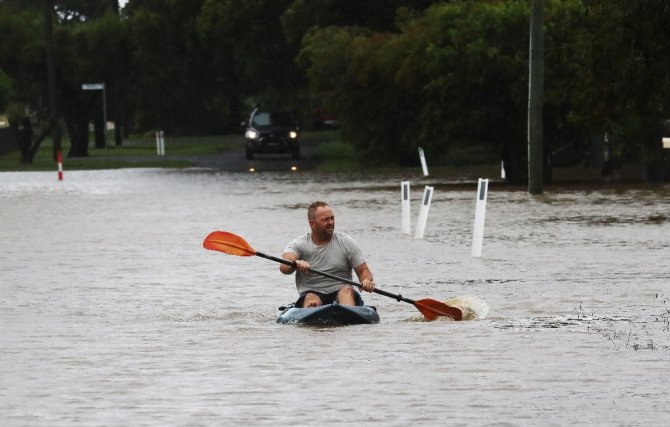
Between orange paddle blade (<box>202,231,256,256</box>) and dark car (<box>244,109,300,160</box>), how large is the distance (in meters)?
49.8

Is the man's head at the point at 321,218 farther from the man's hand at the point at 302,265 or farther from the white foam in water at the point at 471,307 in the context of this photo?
the white foam in water at the point at 471,307

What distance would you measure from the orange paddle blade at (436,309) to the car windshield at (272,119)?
5189 centimetres

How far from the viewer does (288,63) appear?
74.7 meters

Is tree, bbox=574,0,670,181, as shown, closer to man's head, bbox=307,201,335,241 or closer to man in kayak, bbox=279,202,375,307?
man in kayak, bbox=279,202,375,307

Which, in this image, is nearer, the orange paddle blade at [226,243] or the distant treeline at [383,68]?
the orange paddle blade at [226,243]

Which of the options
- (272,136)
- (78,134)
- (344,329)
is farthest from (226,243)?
(78,134)

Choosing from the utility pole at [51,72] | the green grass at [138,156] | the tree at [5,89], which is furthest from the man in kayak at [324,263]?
the tree at [5,89]

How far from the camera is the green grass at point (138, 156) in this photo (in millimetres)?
63219

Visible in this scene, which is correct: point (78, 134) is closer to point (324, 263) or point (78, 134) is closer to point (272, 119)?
point (272, 119)

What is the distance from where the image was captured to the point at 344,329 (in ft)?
48.5

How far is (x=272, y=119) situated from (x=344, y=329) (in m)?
53.0

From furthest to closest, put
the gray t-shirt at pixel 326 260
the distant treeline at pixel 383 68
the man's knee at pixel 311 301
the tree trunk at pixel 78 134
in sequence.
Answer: the tree trunk at pixel 78 134, the distant treeline at pixel 383 68, the gray t-shirt at pixel 326 260, the man's knee at pixel 311 301

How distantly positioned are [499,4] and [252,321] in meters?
30.6

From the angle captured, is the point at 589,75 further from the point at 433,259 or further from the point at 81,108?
the point at 81,108
